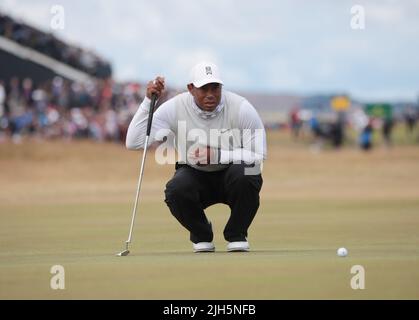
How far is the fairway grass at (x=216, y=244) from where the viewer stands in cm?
951

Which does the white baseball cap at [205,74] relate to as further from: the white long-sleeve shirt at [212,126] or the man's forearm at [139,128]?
the man's forearm at [139,128]

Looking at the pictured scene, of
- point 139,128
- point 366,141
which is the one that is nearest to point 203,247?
point 139,128

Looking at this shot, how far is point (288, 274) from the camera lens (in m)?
10.2

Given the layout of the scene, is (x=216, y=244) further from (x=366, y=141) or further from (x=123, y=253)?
(x=366, y=141)

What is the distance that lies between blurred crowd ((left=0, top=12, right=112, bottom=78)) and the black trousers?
37.5 meters

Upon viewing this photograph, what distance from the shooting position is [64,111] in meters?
42.7

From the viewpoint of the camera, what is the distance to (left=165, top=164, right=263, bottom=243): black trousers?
12328 millimetres

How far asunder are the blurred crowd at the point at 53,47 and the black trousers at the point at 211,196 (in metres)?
37.5

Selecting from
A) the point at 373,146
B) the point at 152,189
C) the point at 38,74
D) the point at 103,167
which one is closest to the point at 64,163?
the point at 103,167

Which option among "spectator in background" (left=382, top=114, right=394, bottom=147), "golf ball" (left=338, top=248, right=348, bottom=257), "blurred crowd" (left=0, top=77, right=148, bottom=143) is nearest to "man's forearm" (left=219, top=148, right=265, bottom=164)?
"golf ball" (left=338, top=248, right=348, bottom=257)

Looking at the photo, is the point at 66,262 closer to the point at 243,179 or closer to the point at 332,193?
the point at 243,179

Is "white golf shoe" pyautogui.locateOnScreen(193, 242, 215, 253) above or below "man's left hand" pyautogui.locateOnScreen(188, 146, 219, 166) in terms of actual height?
below

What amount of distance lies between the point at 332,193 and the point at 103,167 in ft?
39.1

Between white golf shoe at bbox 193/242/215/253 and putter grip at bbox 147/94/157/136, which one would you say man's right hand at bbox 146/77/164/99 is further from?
white golf shoe at bbox 193/242/215/253
